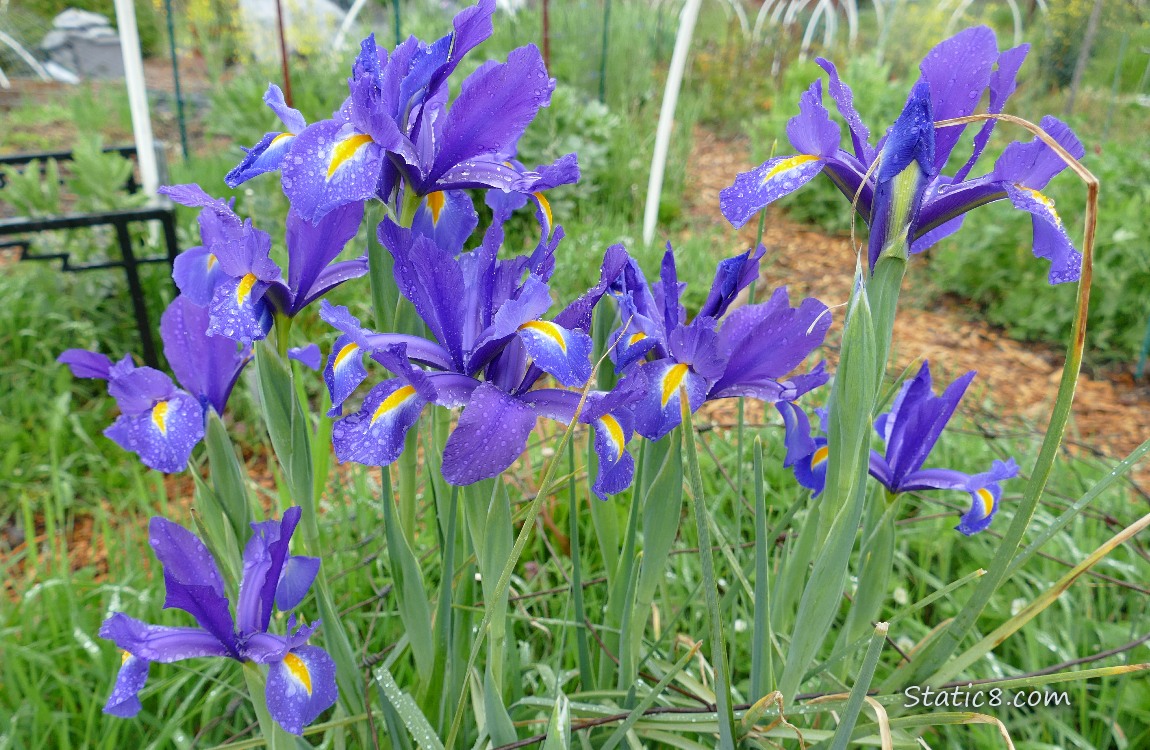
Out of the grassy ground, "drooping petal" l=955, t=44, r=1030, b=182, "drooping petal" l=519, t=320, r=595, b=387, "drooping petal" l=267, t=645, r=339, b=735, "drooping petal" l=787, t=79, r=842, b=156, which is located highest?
"drooping petal" l=955, t=44, r=1030, b=182

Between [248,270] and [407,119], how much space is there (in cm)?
26

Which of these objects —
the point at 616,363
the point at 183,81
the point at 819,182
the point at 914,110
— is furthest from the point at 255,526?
the point at 183,81

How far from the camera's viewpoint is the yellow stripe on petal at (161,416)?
1.04 meters

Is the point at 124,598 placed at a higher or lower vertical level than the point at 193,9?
lower

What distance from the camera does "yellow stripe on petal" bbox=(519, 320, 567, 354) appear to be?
0.81 meters

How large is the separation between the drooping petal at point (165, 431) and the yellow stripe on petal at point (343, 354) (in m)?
0.27

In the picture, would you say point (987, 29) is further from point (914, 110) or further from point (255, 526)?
point (255, 526)

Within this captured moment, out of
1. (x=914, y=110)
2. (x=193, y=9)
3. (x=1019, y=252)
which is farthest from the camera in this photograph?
(x=193, y=9)

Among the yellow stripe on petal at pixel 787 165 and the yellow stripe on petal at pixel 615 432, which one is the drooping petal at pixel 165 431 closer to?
the yellow stripe on petal at pixel 615 432

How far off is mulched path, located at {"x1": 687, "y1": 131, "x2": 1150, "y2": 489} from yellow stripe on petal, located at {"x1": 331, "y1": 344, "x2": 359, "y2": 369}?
188 cm

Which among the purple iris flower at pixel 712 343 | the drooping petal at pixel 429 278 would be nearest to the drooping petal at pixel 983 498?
the purple iris flower at pixel 712 343

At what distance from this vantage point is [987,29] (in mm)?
878

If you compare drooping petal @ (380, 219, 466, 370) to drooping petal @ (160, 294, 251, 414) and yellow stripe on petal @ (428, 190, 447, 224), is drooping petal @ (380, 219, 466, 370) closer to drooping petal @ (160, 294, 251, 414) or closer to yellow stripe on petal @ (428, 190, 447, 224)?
yellow stripe on petal @ (428, 190, 447, 224)

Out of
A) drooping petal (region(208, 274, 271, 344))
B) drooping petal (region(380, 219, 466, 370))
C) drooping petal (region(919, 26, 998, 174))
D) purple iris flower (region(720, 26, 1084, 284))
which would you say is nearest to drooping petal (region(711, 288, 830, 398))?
purple iris flower (region(720, 26, 1084, 284))
